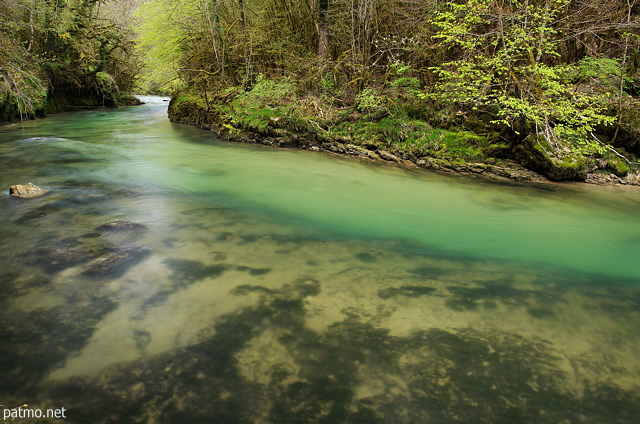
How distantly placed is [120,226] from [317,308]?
3864 mm

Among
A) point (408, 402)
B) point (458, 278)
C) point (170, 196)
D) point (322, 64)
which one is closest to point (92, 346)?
point (408, 402)

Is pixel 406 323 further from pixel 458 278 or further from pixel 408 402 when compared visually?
pixel 458 278

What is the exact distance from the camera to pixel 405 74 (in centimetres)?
1252

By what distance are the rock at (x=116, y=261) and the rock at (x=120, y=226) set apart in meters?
0.78

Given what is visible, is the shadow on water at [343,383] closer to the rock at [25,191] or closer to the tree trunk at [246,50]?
the rock at [25,191]

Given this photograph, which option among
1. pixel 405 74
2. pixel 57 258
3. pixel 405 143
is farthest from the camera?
pixel 405 74

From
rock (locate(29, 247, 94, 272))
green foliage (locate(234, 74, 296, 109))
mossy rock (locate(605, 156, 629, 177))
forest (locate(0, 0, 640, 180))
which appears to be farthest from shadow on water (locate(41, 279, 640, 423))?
green foliage (locate(234, 74, 296, 109))

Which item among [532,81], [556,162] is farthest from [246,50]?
[556,162]

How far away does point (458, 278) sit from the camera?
4664mm

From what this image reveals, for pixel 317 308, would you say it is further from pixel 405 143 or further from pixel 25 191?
pixel 405 143

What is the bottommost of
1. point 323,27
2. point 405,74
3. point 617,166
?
point 617,166

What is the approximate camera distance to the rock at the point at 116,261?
4.36m

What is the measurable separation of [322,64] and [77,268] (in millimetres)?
11280

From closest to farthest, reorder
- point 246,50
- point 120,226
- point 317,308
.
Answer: point 317,308 < point 120,226 < point 246,50
